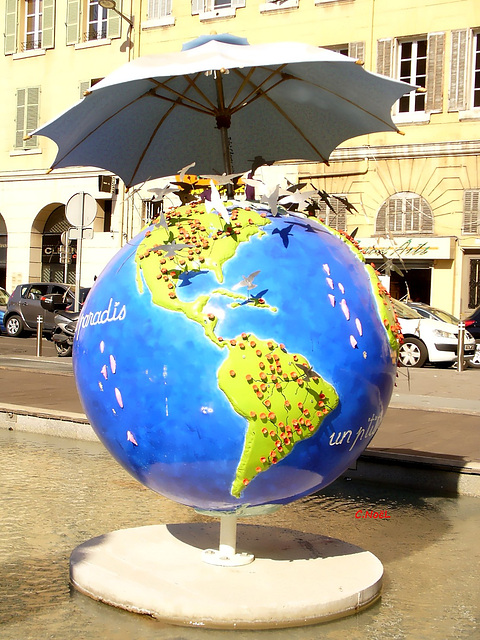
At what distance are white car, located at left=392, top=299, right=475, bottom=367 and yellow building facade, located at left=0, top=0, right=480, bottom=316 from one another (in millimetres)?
3632

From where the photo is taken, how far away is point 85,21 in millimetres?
31547

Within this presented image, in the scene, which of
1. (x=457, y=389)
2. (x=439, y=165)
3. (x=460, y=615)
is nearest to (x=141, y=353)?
(x=460, y=615)

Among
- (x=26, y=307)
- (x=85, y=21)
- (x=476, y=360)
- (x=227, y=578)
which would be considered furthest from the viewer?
(x=85, y=21)

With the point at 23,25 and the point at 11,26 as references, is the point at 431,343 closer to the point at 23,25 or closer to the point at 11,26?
the point at 23,25

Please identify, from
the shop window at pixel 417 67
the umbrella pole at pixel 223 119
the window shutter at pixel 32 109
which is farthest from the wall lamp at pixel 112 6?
the umbrella pole at pixel 223 119

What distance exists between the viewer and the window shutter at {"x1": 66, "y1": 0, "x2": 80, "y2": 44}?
3150 centimetres

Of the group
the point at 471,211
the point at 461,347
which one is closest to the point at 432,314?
the point at 461,347

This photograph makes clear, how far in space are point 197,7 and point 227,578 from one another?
1074 inches

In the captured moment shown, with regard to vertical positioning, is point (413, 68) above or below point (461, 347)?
above

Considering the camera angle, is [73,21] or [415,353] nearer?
[415,353]

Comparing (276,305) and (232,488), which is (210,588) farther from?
(276,305)

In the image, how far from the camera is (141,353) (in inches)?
153

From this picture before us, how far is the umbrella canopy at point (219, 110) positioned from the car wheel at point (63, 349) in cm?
1394

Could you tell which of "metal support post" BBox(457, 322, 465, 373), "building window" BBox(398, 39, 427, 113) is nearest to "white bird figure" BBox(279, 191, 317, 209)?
"metal support post" BBox(457, 322, 465, 373)
